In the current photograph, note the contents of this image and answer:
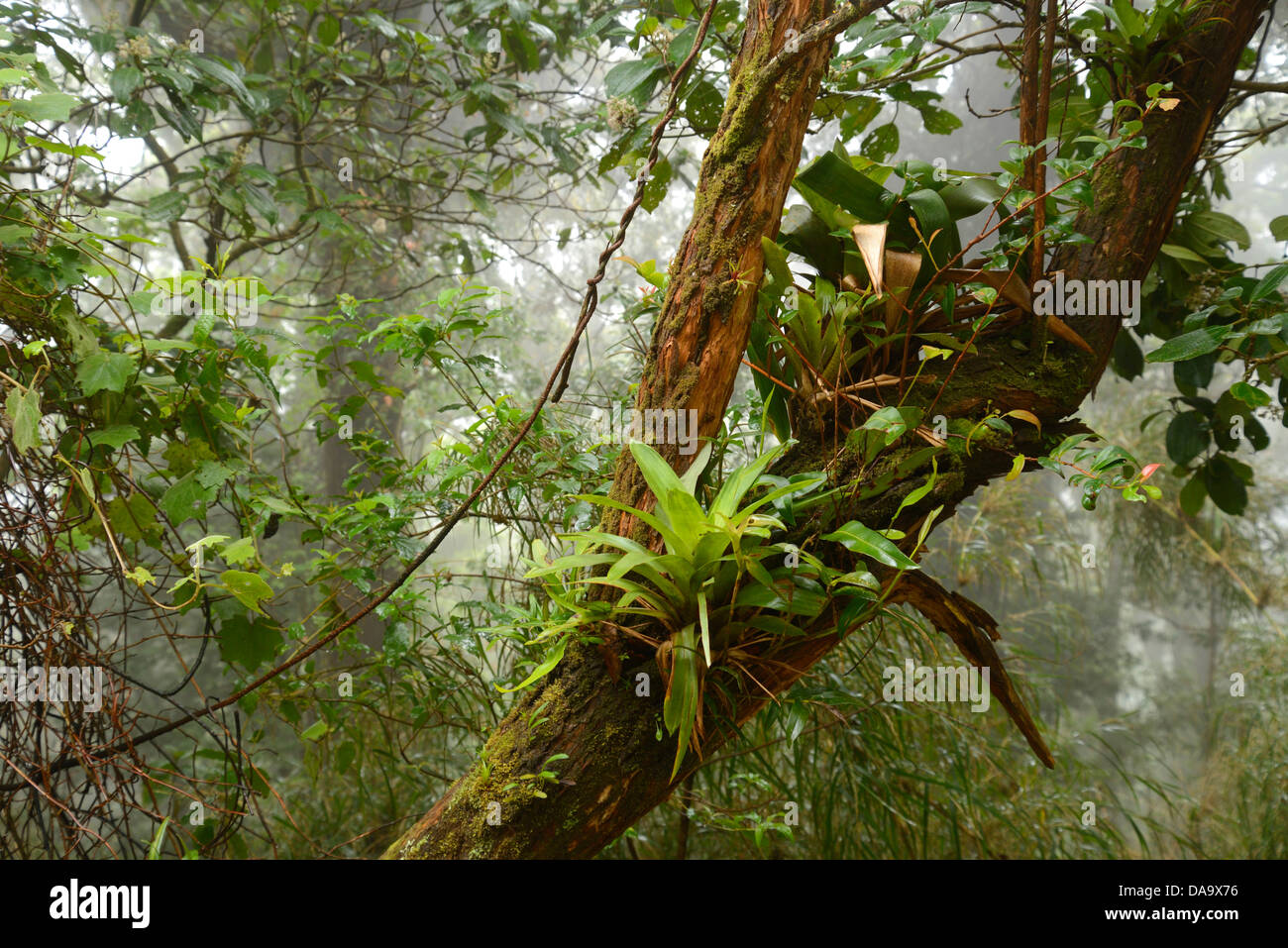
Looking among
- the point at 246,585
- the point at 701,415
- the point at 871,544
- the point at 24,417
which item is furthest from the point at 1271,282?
the point at 24,417

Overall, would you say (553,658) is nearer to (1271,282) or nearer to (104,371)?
(104,371)

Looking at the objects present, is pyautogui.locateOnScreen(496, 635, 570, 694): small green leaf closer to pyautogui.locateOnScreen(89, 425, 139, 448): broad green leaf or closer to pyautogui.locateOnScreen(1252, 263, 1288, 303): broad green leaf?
pyautogui.locateOnScreen(89, 425, 139, 448): broad green leaf

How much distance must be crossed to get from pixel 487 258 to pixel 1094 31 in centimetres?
164

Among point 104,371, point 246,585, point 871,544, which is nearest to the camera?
point 871,544

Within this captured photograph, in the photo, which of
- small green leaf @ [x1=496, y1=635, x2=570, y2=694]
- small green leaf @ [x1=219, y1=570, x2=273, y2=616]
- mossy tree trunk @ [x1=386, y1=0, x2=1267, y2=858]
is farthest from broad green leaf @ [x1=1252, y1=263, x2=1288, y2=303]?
small green leaf @ [x1=219, y1=570, x2=273, y2=616]

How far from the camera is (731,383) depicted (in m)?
1.15

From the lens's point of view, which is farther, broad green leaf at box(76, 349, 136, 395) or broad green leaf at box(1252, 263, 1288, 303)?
broad green leaf at box(76, 349, 136, 395)

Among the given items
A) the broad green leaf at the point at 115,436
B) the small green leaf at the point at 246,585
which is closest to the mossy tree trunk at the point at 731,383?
the small green leaf at the point at 246,585

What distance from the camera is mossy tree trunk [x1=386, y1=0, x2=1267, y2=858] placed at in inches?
41.1

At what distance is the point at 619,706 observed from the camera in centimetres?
105

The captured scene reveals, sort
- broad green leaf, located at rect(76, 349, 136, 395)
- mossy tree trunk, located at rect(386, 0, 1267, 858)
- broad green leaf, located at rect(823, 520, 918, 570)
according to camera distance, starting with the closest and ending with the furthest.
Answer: broad green leaf, located at rect(823, 520, 918, 570), mossy tree trunk, located at rect(386, 0, 1267, 858), broad green leaf, located at rect(76, 349, 136, 395)

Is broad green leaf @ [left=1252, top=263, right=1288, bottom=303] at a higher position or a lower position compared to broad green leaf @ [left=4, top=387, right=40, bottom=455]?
higher

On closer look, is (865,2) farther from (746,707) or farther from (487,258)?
(487,258)
